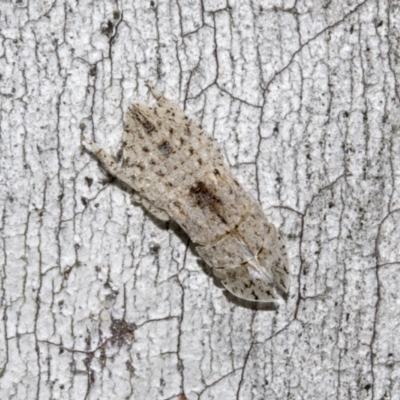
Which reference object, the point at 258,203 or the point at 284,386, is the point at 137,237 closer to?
the point at 258,203

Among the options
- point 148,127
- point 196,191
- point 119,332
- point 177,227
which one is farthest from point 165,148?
point 119,332

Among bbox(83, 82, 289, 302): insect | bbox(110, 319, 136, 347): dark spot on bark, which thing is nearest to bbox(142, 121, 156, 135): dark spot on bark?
bbox(83, 82, 289, 302): insect

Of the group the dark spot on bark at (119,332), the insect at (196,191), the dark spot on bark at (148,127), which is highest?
the dark spot on bark at (148,127)

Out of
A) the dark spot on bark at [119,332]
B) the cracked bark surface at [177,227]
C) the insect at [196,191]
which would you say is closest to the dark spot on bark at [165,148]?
the insect at [196,191]

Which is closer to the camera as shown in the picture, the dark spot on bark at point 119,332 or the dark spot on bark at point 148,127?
the dark spot on bark at point 148,127

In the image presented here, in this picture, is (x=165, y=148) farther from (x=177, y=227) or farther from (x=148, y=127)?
(x=177, y=227)

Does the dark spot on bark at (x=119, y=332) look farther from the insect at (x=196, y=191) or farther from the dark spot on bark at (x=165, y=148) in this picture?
the dark spot on bark at (x=165, y=148)

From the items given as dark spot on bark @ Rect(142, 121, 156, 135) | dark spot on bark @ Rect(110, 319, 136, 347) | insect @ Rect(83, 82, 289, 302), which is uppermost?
dark spot on bark @ Rect(142, 121, 156, 135)

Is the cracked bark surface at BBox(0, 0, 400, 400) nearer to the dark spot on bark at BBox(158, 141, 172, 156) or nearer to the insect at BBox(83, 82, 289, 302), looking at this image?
the insect at BBox(83, 82, 289, 302)

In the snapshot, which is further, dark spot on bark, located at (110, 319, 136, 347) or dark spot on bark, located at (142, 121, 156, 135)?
dark spot on bark, located at (110, 319, 136, 347)
